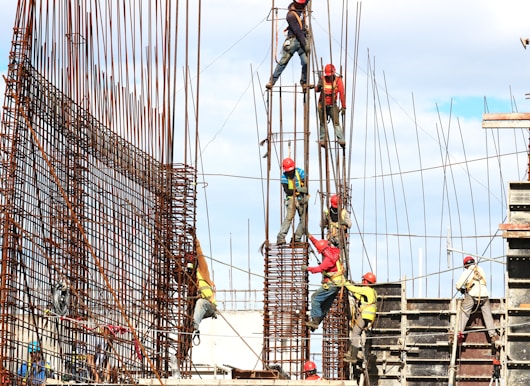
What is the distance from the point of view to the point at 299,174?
1180 inches

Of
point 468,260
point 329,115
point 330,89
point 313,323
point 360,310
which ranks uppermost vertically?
point 330,89

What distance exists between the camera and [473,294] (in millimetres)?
28344

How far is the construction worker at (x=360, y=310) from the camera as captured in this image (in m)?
28.4

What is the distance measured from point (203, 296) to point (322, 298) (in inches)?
113

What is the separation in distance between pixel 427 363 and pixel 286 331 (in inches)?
126

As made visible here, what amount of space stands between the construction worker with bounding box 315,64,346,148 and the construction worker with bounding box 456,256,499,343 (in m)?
5.22

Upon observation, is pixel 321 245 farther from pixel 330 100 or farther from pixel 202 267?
pixel 330 100

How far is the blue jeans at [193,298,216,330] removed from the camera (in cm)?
2916

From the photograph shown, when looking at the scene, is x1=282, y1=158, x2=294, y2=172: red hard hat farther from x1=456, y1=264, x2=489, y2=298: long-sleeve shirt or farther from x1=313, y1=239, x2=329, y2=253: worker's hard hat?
x1=456, y1=264, x2=489, y2=298: long-sleeve shirt

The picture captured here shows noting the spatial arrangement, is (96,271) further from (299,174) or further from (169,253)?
(299,174)

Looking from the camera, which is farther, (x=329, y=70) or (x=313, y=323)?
(x=329, y=70)

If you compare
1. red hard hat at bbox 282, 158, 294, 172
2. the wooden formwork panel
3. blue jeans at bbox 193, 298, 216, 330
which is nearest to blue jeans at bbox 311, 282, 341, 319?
blue jeans at bbox 193, 298, 216, 330

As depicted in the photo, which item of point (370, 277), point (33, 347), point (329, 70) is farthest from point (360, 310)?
point (33, 347)

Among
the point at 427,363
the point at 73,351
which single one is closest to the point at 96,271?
the point at 73,351
